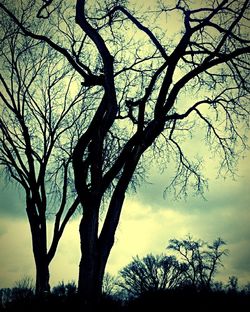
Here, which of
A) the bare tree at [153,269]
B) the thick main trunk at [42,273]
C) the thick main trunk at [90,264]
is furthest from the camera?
the bare tree at [153,269]

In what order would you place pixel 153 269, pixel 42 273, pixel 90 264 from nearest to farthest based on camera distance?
1. pixel 90 264
2. pixel 42 273
3. pixel 153 269

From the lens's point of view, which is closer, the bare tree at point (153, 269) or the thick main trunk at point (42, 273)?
the thick main trunk at point (42, 273)

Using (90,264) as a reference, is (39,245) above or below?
above

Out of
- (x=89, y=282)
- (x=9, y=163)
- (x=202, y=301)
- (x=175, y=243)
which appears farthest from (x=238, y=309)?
(x=175, y=243)

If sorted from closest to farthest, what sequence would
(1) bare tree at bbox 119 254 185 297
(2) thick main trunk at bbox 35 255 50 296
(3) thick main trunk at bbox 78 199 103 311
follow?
(3) thick main trunk at bbox 78 199 103 311, (2) thick main trunk at bbox 35 255 50 296, (1) bare tree at bbox 119 254 185 297

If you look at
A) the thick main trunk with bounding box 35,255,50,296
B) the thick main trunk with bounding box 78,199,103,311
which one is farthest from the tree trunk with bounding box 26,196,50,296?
the thick main trunk with bounding box 78,199,103,311

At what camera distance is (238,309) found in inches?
263

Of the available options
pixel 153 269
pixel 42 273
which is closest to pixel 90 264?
pixel 42 273

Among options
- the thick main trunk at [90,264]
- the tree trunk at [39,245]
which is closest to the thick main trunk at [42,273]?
the tree trunk at [39,245]

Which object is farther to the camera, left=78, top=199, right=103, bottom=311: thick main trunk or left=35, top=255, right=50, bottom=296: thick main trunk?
left=35, top=255, right=50, bottom=296: thick main trunk

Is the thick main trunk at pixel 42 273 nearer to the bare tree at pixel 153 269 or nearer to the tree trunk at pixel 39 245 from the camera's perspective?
the tree trunk at pixel 39 245

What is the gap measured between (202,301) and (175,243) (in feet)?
103

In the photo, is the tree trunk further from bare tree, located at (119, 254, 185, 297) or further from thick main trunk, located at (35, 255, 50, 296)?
bare tree, located at (119, 254, 185, 297)

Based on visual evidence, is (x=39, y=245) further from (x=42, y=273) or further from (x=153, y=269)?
(x=153, y=269)
